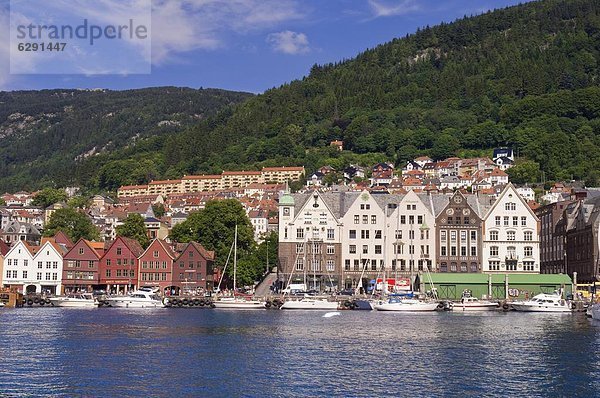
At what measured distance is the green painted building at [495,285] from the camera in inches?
3964

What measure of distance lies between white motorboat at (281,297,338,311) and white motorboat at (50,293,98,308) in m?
24.6

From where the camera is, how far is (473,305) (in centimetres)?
9338

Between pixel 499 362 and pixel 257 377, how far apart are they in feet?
47.5

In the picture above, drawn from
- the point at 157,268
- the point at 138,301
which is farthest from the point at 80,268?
the point at 138,301

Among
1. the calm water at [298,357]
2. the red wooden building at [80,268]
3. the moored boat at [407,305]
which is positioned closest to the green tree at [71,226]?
the red wooden building at [80,268]

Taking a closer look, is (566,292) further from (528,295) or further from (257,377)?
(257,377)

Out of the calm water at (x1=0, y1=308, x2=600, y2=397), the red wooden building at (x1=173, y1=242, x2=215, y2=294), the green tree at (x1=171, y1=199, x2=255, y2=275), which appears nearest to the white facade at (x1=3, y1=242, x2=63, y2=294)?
the red wooden building at (x1=173, y1=242, x2=215, y2=294)

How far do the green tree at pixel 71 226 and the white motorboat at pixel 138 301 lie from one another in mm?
46313

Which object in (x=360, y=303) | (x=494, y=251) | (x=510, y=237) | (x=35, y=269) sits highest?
(x=510, y=237)

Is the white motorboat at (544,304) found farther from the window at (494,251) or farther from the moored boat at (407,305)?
the window at (494,251)

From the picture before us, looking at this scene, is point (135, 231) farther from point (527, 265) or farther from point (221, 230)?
point (527, 265)

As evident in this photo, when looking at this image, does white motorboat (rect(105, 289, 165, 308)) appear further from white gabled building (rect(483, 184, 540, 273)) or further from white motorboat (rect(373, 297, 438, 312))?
white gabled building (rect(483, 184, 540, 273))

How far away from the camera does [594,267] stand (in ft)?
338

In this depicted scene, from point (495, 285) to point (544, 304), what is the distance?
9.89 meters
